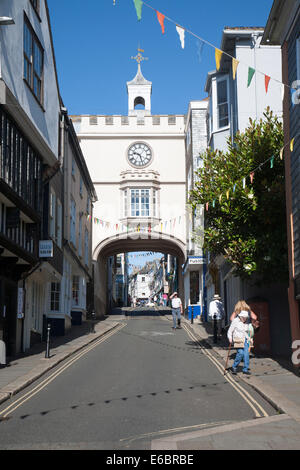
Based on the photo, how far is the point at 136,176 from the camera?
3909cm

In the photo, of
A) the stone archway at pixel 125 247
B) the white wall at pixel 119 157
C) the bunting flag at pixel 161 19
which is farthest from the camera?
the white wall at pixel 119 157

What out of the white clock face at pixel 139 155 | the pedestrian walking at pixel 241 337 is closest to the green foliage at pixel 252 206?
the pedestrian walking at pixel 241 337

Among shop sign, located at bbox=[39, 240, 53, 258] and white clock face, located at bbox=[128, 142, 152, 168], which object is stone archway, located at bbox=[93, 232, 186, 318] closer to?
white clock face, located at bbox=[128, 142, 152, 168]

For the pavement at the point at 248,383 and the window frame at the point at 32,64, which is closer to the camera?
the pavement at the point at 248,383

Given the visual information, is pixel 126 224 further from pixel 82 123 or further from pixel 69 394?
pixel 69 394

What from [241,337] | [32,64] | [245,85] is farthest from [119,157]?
[241,337]

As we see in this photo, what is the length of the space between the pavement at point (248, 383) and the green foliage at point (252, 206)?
2693mm

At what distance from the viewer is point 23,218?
16.3 m

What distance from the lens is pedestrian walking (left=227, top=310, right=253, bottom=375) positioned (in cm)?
1231

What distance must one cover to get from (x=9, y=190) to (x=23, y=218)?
2504mm

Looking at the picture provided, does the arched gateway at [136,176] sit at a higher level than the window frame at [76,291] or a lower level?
higher

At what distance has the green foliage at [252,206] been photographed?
14812 mm

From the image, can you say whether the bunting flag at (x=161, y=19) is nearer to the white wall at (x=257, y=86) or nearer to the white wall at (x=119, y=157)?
the white wall at (x=257, y=86)

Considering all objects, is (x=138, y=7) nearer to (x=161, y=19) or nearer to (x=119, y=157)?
(x=161, y=19)
